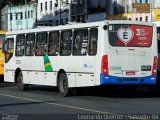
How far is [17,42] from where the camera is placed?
27.7 m

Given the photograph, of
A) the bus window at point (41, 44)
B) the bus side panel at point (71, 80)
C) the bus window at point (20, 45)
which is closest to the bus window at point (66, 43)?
the bus side panel at point (71, 80)

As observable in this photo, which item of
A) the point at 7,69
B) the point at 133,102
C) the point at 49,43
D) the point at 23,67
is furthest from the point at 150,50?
the point at 7,69

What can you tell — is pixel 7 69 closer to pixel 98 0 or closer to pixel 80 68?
pixel 80 68

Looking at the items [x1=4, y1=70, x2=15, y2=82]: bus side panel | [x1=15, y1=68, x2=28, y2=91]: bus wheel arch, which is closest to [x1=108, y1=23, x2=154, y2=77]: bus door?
[x1=15, y1=68, x2=28, y2=91]: bus wheel arch

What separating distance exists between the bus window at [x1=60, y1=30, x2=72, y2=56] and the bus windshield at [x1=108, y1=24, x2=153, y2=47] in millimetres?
2167

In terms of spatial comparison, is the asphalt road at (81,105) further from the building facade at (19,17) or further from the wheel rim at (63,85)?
the building facade at (19,17)

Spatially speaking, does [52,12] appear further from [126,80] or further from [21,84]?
[126,80]

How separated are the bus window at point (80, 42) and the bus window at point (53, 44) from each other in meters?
1.32

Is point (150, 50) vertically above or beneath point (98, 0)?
beneath

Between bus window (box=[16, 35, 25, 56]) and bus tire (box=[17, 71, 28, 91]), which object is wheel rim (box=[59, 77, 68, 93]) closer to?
bus tire (box=[17, 71, 28, 91])

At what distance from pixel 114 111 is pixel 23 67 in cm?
1039

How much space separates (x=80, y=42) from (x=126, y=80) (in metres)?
2.25

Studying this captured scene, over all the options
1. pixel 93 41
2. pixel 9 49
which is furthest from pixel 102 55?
pixel 9 49

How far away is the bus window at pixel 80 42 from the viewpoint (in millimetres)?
22453
